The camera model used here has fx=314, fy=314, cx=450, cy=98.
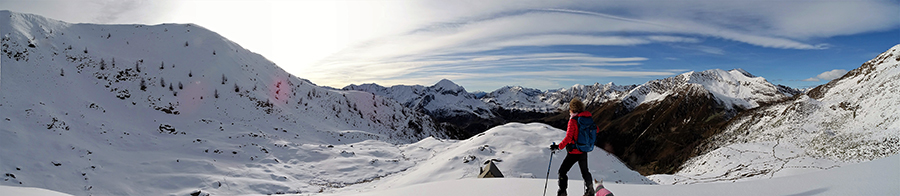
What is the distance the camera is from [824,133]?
90938 millimetres

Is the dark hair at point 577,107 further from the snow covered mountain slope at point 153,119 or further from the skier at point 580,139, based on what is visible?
the snow covered mountain slope at point 153,119

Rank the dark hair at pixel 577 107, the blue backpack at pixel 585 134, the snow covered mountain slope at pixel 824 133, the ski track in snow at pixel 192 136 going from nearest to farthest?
the blue backpack at pixel 585 134 < the dark hair at pixel 577 107 < the ski track in snow at pixel 192 136 < the snow covered mountain slope at pixel 824 133

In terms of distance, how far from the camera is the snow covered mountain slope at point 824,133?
239 ft

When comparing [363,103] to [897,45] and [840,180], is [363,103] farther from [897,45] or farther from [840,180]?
[897,45]

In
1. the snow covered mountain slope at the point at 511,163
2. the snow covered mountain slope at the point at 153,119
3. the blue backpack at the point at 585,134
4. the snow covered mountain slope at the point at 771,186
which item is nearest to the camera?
the snow covered mountain slope at the point at 771,186

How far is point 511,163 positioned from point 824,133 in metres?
125

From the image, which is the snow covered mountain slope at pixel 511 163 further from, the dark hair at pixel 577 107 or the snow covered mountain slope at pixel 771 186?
the dark hair at pixel 577 107

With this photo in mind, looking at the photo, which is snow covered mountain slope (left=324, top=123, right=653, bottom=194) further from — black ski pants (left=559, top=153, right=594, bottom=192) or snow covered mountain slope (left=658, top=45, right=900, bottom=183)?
Result: snow covered mountain slope (left=658, top=45, right=900, bottom=183)

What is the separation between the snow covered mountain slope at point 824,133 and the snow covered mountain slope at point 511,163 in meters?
45.9

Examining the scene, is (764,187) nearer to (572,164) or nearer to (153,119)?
(572,164)

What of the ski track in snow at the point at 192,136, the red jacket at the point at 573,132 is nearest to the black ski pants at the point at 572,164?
the red jacket at the point at 573,132

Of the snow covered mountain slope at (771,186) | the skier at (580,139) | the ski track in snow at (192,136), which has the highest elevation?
the ski track in snow at (192,136)

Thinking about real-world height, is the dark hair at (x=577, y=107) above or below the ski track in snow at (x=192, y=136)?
below

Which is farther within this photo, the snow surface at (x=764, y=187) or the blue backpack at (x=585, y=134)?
the blue backpack at (x=585, y=134)
